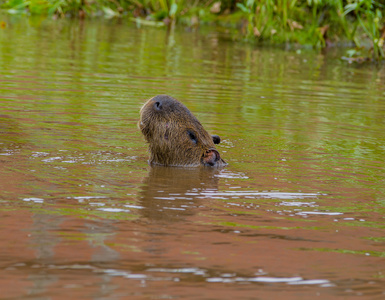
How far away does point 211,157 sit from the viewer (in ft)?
19.7

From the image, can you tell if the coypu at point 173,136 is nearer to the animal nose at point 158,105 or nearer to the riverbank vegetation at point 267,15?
the animal nose at point 158,105

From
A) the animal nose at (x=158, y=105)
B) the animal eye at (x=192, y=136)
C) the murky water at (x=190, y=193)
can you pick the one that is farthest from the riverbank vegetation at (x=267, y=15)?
the animal nose at (x=158, y=105)

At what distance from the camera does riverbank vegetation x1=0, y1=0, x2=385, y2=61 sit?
16469 millimetres

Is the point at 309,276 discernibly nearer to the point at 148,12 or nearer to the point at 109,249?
the point at 109,249

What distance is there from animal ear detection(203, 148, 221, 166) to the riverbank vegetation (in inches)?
371

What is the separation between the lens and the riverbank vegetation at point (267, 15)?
16469 mm

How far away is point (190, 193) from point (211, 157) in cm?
98

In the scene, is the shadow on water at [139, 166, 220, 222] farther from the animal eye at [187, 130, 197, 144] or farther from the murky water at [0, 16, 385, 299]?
the animal eye at [187, 130, 197, 144]

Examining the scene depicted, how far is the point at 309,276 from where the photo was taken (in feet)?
11.0

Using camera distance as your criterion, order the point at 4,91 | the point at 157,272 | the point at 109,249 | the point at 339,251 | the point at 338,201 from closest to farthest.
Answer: the point at 157,272
the point at 109,249
the point at 339,251
the point at 338,201
the point at 4,91

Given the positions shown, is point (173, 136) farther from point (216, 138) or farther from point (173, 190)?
point (173, 190)

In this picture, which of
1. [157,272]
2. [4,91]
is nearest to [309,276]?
[157,272]

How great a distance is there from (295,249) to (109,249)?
960mm

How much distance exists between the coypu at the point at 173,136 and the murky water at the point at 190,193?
0.52 ft
